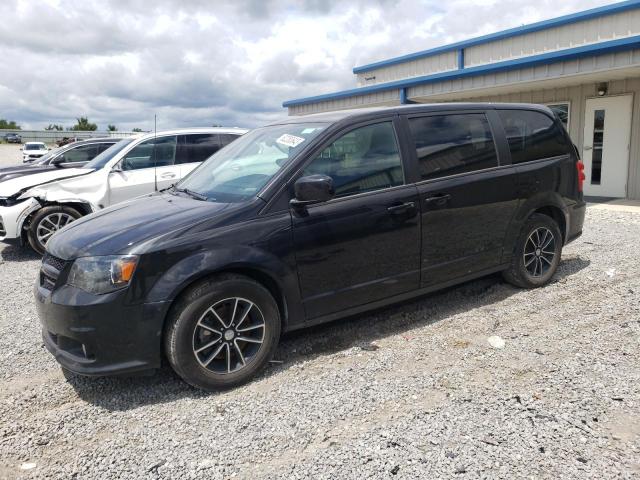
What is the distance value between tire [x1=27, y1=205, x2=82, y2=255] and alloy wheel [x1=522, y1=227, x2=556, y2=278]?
20.9 feet

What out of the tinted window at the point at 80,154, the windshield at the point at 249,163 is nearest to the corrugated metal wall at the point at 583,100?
the windshield at the point at 249,163

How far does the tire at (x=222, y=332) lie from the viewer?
3295 mm

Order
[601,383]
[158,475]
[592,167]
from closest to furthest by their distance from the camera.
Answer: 1. [158,475]
2. [601,383]
3. [592,167]

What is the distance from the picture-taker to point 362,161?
4.04 m

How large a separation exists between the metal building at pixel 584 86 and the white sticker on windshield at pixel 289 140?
8015 millimetres

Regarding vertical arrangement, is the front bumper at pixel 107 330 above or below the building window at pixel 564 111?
below

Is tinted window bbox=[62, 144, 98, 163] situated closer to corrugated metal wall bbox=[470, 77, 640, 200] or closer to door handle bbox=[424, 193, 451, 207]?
door handle bbox=[424, 193, 451, 207]

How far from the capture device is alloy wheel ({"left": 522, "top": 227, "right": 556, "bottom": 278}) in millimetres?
5152

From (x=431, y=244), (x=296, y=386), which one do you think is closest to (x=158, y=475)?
(x=296, y=386)

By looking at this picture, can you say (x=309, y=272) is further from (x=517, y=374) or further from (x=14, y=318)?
(x=14, y=318)

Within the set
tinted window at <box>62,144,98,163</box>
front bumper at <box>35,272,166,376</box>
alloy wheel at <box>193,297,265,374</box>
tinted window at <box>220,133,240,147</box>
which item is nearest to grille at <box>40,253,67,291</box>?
front bumper at <box>35,272,166,376</box>

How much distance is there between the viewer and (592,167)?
41.6 feet

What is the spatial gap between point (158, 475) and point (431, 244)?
2.65 meters

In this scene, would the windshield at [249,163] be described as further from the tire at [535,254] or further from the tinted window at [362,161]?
the tire at [535,254]
